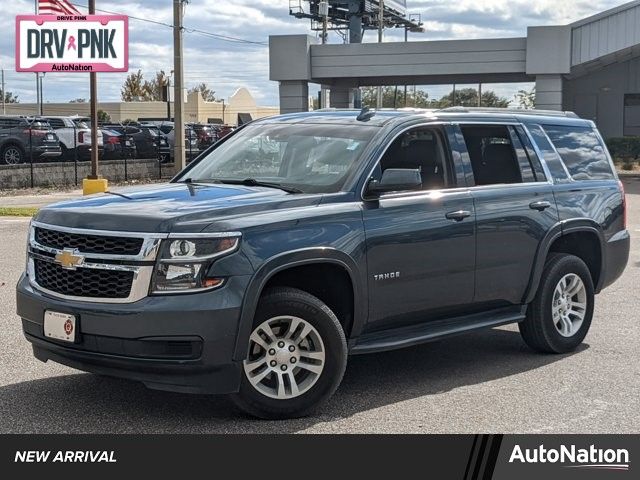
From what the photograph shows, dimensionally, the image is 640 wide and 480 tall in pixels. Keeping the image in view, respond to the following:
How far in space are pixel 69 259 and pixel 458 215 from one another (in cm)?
Result: 266

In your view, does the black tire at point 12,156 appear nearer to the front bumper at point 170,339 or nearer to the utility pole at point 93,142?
the utility pole at point 93,142

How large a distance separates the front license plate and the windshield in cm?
166

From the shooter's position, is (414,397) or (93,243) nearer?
(93,243)

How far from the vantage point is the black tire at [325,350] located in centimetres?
534

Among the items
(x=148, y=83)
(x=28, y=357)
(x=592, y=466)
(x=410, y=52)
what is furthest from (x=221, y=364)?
(x=148, y=83)

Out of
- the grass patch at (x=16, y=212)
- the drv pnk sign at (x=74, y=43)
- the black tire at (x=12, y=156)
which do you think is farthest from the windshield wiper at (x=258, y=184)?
the black tire at (x=12, y=156)

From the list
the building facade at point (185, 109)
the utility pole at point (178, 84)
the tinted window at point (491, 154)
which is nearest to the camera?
the tinted window at point (491, 154)

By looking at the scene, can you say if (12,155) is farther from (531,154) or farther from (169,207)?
(169,207)

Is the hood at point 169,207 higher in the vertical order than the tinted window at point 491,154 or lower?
lower

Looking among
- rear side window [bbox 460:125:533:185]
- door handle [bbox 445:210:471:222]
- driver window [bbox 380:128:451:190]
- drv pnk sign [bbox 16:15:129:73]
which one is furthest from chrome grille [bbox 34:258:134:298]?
drv pnk sign [bbox 16:15:129:73]

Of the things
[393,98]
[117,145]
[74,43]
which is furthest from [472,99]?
[74,43]

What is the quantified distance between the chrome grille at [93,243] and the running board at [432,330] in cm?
160

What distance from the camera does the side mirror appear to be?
5941 mm

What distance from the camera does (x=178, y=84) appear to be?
28.1m
